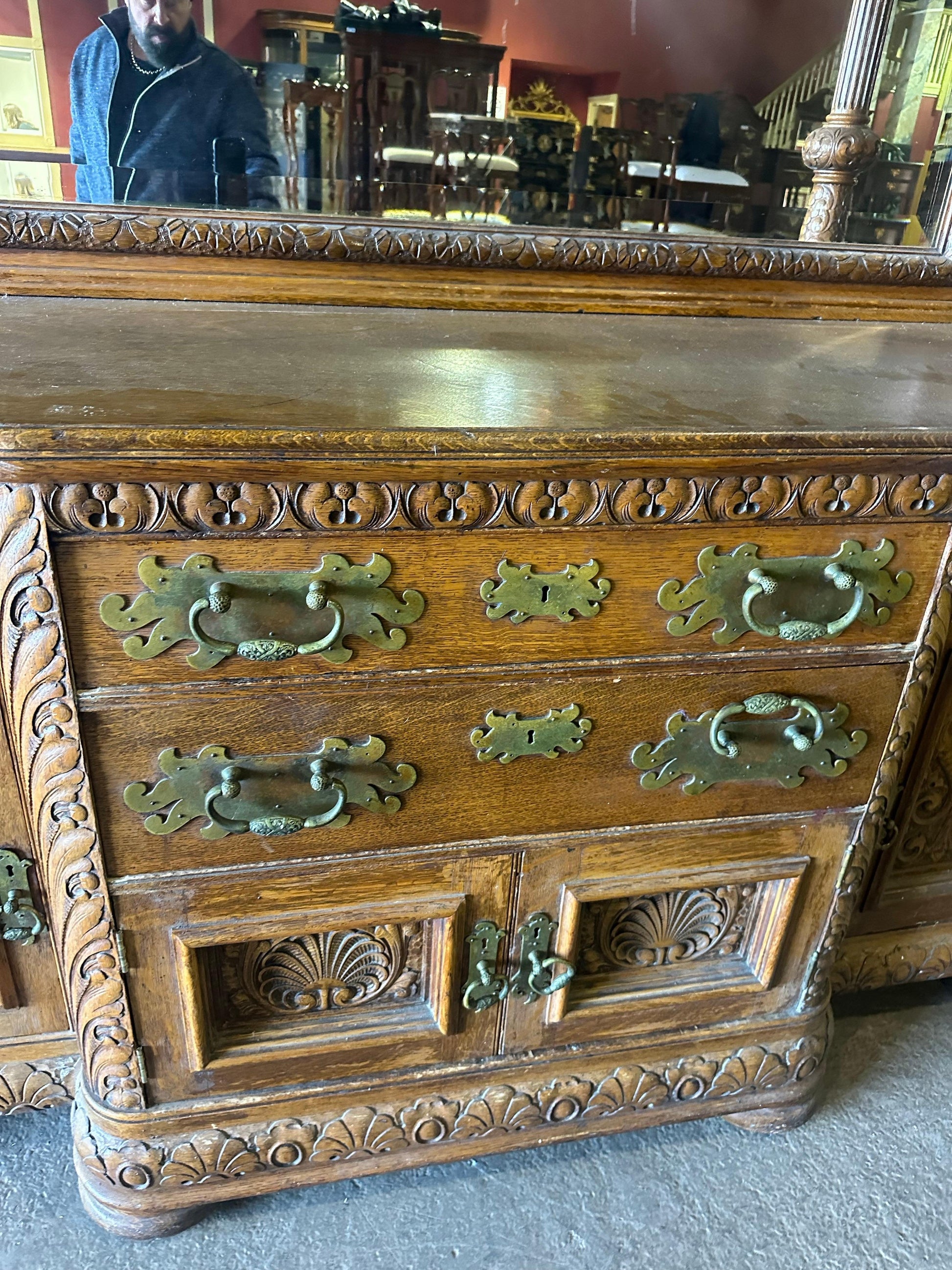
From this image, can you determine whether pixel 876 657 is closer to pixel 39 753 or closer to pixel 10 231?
pixel 39 753

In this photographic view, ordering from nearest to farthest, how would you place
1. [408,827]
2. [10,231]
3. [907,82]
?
[408,827] < [10,231] < [907,82]

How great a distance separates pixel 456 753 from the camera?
0.87m

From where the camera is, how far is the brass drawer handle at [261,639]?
726mm

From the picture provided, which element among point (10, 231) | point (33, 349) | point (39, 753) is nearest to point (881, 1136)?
point (39, 753)

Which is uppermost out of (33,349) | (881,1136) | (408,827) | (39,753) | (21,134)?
(21,134)

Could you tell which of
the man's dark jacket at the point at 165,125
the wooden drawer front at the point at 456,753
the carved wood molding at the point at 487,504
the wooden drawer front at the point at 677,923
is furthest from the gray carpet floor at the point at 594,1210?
the man's dark jacket at the point at 165,125

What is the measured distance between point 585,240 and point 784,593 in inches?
23.2

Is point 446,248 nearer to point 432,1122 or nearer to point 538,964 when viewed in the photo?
point 538,964

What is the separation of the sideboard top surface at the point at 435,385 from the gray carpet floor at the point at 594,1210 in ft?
3.02

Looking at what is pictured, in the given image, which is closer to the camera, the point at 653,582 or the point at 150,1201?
the point at 653,582

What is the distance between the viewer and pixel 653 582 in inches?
32.9

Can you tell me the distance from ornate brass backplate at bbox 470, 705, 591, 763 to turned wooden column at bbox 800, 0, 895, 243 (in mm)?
808

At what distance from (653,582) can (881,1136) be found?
0.90 m

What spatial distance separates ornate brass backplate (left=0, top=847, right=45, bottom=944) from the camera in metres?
0.94
